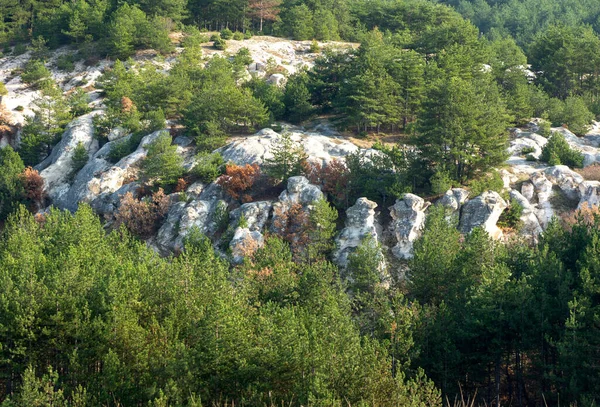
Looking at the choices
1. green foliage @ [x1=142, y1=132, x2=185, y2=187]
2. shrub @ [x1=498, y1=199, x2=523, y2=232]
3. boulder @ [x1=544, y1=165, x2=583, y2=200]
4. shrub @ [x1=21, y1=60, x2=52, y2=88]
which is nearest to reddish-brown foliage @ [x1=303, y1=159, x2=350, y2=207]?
green foliage @ [x1=142, y1=132, x2=185, y2=187]

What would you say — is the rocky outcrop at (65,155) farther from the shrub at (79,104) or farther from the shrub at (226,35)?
the shrub at (226,35)

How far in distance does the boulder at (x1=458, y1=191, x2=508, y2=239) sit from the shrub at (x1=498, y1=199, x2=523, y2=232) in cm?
64

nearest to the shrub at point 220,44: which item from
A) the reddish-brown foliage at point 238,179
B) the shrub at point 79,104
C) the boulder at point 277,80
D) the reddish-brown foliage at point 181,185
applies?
the boulder at point 277,80

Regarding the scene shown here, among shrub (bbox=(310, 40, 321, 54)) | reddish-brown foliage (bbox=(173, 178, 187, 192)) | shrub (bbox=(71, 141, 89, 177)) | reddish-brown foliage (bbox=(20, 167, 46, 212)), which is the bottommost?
reddish-brown foliage (bbox=(20, 167, 46, 212))

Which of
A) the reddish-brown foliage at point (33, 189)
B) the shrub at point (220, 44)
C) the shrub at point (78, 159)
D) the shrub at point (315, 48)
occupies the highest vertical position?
the shrub at point (220, 44)

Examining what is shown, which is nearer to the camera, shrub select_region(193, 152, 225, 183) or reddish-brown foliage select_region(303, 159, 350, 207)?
reddish-brown foliage select_region(303, 159, 350, 207)

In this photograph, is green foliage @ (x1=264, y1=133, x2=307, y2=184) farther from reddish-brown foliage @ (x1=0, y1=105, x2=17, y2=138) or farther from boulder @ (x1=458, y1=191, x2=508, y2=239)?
reddish-brown foliage @ (x1=0, y1=105, x2=17, y2=138)

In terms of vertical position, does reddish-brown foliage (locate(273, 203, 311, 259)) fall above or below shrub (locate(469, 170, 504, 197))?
below

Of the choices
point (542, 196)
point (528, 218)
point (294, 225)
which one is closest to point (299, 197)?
point (294, 225)

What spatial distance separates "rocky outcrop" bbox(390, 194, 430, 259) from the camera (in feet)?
162

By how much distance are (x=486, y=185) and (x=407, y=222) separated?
789cm

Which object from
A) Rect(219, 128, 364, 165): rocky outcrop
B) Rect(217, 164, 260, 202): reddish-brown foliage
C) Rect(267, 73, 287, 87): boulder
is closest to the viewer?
Rect(217, 164, 260, 202): reddish-brown foliage

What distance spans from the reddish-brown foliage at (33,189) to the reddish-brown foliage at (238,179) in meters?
21.3

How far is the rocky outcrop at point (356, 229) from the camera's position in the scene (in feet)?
161
